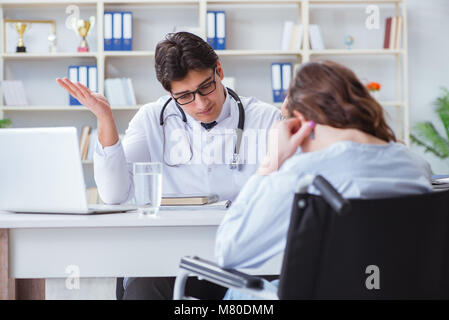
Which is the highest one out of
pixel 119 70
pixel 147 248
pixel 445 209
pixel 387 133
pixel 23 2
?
pixel 23 2

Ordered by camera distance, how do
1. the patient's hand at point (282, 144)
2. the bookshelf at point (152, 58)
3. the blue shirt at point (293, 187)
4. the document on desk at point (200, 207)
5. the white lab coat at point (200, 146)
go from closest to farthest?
1. the blue shirt at point (293, 187)
2. the patient's hand at point (282, 144)
3. the document on desk at point (200, 207)
4. the white lab coat at point (200, 146)
5. the bookshelf at point (152, 58)

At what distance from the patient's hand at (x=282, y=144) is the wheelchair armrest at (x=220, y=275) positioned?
231 millimetres

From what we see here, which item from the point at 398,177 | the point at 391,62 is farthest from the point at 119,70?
the point at 398,177

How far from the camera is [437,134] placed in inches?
173

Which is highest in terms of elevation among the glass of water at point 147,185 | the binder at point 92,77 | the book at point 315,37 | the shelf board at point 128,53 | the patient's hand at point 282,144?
the book at point 315,37

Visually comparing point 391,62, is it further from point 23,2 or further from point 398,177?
point 398,177

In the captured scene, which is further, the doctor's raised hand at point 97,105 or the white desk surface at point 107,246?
the doctor's raised hand at point 97,105

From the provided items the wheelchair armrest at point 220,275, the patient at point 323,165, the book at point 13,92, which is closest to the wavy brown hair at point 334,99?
the patient at point 323,165

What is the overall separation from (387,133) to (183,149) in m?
Answer: 1.11

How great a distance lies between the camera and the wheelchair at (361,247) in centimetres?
95

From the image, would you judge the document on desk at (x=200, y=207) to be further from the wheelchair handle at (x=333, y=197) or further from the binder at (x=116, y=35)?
the binder at (x=116, y=35)

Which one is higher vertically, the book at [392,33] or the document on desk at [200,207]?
the book at [392,33]

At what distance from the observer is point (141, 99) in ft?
14.6

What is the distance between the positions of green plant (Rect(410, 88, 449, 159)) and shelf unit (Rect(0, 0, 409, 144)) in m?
0.12
